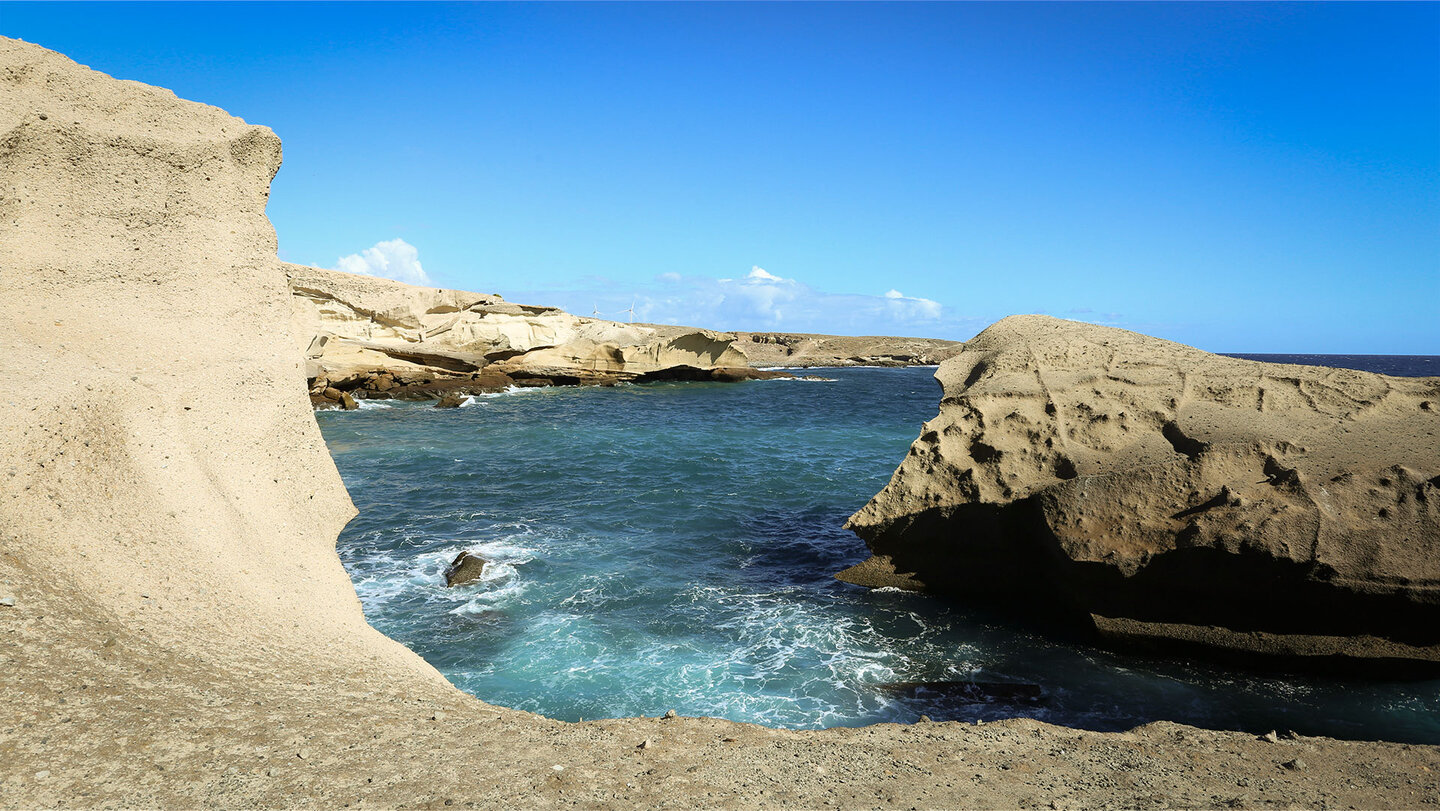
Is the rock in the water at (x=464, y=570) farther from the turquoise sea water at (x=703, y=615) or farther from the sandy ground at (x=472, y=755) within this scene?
the sandy ground at (x=472, y=755)

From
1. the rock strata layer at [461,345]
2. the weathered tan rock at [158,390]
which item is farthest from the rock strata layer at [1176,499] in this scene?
the rock strata layer at [461,345]

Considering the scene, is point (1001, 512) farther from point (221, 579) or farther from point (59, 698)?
point (59, 698)

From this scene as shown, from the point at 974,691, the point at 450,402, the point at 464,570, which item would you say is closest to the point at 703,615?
the point at 974,691

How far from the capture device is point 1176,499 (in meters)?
7.05

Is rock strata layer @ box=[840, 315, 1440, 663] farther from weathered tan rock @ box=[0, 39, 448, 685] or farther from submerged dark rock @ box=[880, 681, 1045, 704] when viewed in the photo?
weathered tan rock @ box=[0, 39, 448, 685]

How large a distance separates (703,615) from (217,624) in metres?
5.12

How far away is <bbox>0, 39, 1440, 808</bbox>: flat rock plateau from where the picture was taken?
335 cm

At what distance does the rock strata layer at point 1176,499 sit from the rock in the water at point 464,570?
4.79m

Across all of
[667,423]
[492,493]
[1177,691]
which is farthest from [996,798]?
[667,423]

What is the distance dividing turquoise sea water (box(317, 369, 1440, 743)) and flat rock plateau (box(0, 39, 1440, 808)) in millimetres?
2016

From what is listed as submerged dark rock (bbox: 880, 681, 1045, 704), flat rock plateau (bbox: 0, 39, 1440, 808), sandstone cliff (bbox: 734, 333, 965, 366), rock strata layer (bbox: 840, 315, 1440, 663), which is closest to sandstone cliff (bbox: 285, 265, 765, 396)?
flat rock plateau (bbox: 0, 39, 1440, 808)

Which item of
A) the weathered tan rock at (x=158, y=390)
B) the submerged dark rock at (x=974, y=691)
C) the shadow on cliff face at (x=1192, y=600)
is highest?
→ the weathered tan rock at (x=158, y=390)

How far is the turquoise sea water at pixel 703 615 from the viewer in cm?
625

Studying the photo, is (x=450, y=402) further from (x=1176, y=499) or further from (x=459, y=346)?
(x=1176, y=499)
